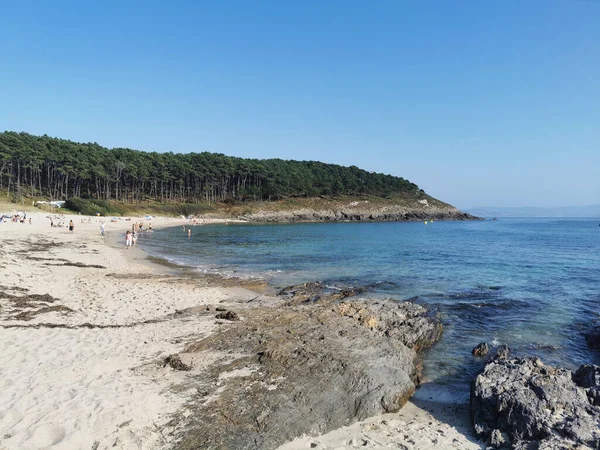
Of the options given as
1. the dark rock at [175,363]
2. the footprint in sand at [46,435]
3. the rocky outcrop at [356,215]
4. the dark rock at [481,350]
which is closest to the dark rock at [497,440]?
the dark rock at [481,350]

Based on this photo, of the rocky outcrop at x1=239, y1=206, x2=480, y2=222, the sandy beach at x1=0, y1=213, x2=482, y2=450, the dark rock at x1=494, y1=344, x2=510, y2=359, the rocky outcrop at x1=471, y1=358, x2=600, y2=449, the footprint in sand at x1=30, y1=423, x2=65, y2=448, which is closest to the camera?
the footprint in sand at x1=30, y1=423, x2=65, y2=448

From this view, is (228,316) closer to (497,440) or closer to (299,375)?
(299,375)

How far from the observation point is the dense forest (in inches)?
3214

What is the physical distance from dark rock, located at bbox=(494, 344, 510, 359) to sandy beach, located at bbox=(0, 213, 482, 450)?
320cm

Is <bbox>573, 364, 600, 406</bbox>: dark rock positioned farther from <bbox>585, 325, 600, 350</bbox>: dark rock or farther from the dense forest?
the dense forest

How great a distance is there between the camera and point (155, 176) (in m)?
96.6

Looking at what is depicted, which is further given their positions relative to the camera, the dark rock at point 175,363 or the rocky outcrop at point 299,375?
the dark rock at point 175,363

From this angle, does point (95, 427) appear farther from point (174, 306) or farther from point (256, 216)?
point (256, 216)

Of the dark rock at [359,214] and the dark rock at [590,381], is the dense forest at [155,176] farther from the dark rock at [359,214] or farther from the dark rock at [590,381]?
the dark rock at [590,381]

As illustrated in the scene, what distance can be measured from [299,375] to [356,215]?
10175 centimetres

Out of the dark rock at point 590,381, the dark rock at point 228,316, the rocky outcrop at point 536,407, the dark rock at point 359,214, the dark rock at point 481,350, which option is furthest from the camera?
the dark rock at point 359,214

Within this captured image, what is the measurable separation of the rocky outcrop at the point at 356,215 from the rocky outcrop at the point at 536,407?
85.8m

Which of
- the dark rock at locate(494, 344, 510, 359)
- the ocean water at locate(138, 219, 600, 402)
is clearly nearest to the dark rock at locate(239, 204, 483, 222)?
the ocean water at locate(138, 219, 600, 402)

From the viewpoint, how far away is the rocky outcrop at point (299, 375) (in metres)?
5.79
